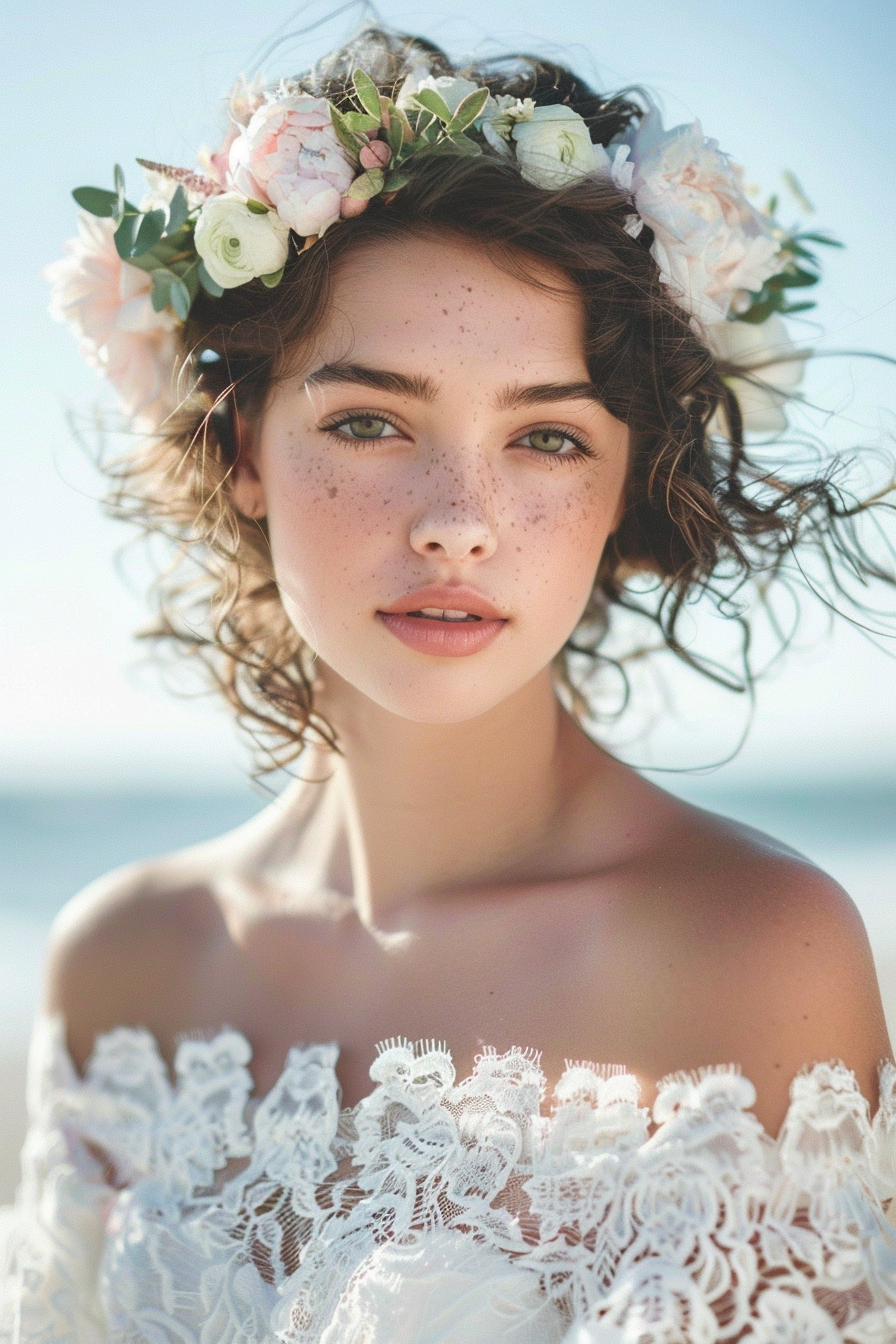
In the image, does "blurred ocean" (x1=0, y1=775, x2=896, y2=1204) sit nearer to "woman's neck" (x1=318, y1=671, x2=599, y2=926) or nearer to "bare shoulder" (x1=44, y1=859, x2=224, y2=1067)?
"bare shoulder" (x1=44, y1=859, x2=224, y2=1067)

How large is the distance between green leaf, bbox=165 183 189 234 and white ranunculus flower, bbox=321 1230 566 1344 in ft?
5.89

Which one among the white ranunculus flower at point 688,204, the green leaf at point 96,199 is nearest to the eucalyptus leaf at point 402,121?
the white ranunculus flower at point 688,204

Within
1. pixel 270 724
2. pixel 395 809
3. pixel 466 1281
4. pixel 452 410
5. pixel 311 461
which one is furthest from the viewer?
pixel 270 724

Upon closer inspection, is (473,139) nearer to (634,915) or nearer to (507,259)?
(507,259)

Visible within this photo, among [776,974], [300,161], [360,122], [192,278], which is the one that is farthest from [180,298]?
[776,974]

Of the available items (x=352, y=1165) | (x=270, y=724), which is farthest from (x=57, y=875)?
(x=352, y=1165)

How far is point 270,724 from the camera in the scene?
2713 mm

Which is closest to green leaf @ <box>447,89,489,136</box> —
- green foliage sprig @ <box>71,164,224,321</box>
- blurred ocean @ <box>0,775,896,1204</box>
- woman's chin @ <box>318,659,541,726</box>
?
green foliage sprig @ <box>71,164,224,321</box>

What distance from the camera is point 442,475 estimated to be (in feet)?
6.41

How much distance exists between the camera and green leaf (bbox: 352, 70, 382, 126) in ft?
6.60

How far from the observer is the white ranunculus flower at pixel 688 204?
211 cm

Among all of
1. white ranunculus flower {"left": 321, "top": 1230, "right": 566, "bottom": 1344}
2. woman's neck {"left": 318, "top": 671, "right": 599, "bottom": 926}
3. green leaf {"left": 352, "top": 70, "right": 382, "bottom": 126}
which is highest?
green leaf {"left": 352, "top": 70, "right": 382, "bottom": 126}

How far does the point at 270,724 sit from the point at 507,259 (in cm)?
117

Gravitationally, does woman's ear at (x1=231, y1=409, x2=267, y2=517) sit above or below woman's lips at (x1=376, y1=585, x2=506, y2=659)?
above
